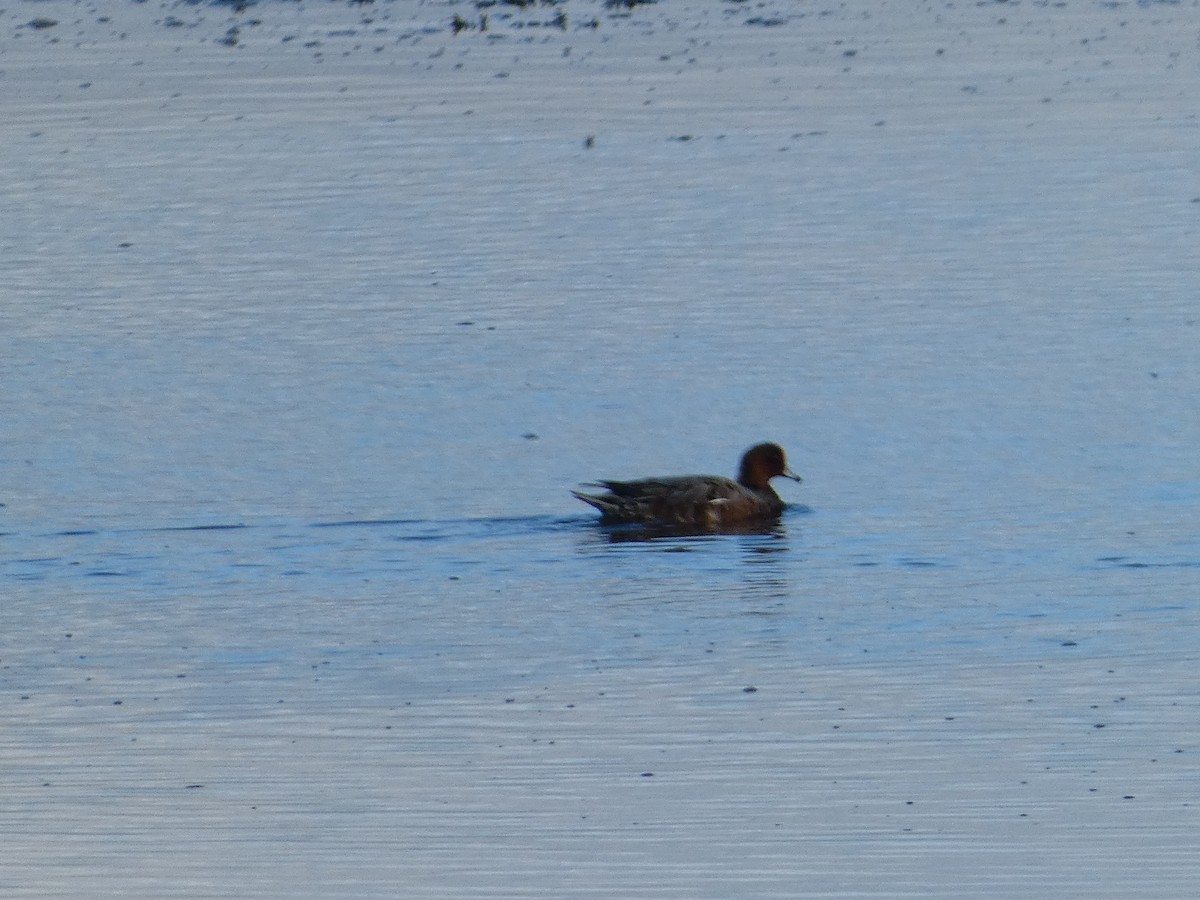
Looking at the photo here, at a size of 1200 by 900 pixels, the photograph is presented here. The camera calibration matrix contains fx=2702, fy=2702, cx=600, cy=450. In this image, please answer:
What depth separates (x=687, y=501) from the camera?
475 inches

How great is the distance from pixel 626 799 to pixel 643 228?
44.0 feet

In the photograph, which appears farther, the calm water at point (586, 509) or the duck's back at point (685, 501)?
the duck's back at point (685, 501)

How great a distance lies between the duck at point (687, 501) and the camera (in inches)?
469

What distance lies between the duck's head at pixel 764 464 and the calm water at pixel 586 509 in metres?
0.17

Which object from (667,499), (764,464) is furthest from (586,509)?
(764,464)

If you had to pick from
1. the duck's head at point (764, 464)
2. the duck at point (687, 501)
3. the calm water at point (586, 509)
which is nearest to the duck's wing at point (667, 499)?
the duck at point (687, 501)

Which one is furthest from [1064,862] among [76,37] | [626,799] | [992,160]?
[76,37]

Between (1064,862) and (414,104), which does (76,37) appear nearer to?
(414,104)

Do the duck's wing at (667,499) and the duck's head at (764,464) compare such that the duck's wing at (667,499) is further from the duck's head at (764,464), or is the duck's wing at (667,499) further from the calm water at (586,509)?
the duck's head at (764,464)

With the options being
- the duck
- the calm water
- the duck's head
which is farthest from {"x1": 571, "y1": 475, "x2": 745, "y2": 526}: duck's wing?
the duck's head

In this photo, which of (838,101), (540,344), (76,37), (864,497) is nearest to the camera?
(864,497)

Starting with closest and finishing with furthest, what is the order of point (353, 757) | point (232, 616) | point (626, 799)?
point (626, 799), point (353, 757), point (232, 616)

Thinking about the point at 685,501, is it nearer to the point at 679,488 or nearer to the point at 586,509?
the point at 679,488

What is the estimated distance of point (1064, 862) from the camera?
22.3 ft
